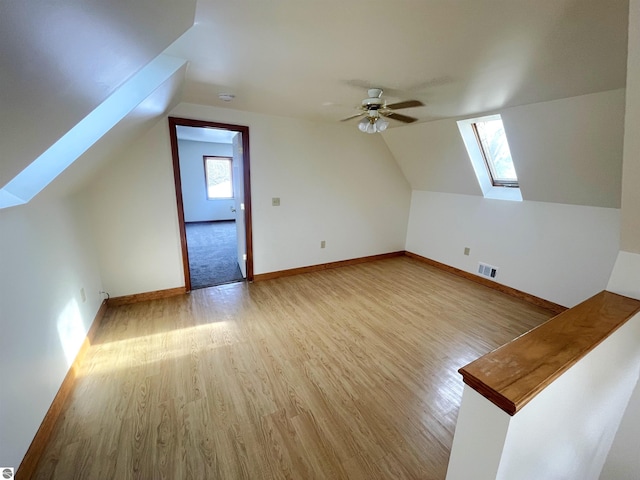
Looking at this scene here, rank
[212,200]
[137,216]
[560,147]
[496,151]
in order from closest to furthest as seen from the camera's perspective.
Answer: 1. [560,147]
2. [137,216]
3. [496,151]
4. [212,200]

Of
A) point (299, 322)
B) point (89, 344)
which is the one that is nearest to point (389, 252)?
point (299, 322)

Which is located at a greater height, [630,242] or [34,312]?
[630,242]

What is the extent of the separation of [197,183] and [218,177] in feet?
1.94

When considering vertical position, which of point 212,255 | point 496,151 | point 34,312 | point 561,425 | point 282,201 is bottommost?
point 212,255

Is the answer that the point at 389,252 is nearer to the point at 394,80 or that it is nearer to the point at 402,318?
the point at 402,318

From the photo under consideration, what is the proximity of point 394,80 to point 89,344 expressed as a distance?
10.5 ft

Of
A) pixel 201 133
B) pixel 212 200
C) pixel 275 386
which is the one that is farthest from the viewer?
pixel 212 200

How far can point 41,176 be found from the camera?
1.42 m

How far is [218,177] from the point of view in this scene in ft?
23.8

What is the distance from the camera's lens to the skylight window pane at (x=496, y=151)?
305 cm

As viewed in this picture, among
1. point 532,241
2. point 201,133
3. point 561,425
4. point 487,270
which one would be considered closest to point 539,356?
point 561,425

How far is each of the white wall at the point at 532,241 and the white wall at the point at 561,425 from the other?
170 centimetres

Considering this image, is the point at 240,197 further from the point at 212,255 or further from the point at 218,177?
the point at 218,177

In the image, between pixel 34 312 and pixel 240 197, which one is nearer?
pixel 34 312
